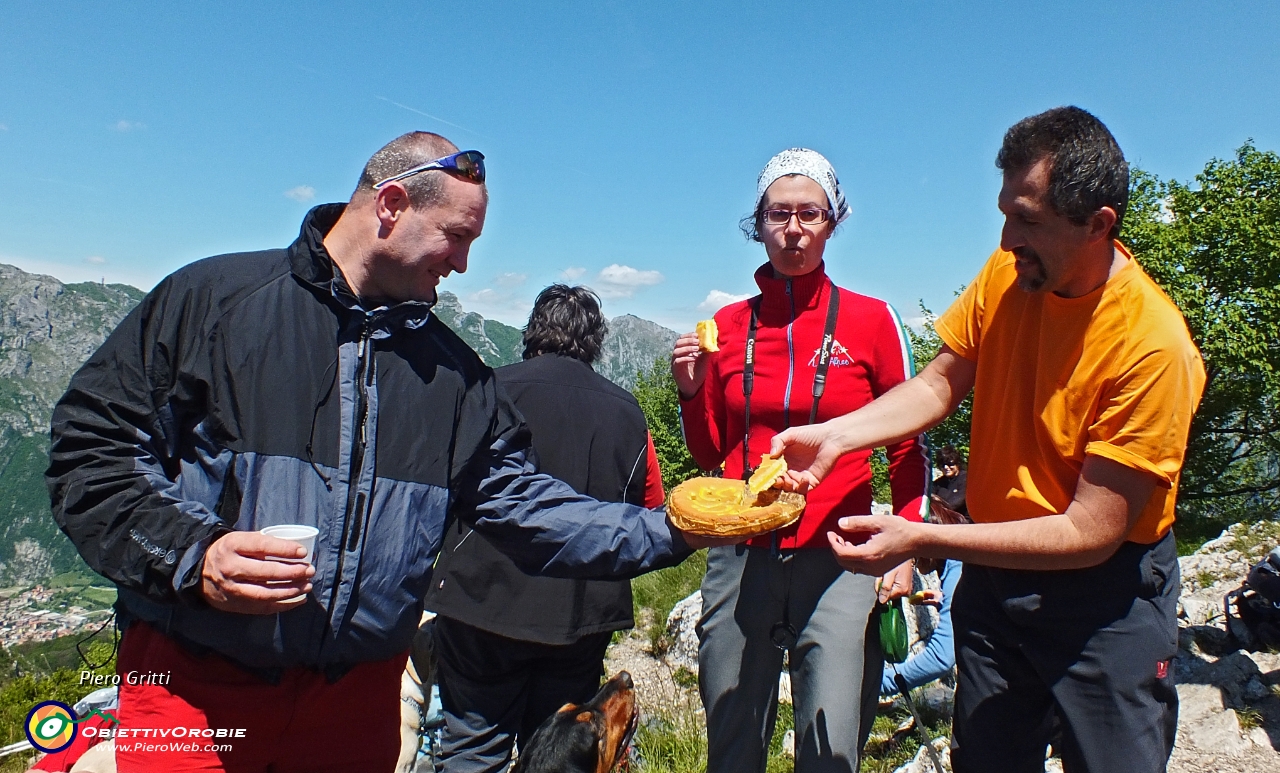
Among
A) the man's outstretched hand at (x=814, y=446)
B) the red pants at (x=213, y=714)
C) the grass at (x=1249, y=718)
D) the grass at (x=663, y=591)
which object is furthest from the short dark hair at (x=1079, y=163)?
the grass at (x=663, y=591)

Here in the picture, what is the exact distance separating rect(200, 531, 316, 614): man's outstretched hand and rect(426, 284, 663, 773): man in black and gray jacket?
193cm

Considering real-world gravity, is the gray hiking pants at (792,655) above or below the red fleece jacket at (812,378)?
below

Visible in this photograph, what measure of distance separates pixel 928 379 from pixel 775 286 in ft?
2.71

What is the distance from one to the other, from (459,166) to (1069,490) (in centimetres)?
238

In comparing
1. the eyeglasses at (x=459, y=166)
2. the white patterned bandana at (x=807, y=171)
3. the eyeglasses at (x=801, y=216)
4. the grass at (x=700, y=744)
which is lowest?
the grass at (x=700, y=744)

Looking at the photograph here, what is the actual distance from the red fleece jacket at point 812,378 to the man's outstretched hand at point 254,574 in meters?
2.00

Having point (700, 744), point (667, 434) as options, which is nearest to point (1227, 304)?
point (700, 744)

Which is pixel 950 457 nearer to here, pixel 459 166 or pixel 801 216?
pixel 801 216

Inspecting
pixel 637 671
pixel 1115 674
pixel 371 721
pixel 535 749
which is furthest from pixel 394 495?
pixel 637 671

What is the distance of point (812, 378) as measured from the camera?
11.3 ft

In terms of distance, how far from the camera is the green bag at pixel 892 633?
11.1ft

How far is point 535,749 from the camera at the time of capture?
3646 millimetres

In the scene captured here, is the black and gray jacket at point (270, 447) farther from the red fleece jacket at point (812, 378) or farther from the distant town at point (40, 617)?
the red fleece jacket at point (812, 378)

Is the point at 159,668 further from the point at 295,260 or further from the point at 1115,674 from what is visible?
the point at 1115,674
